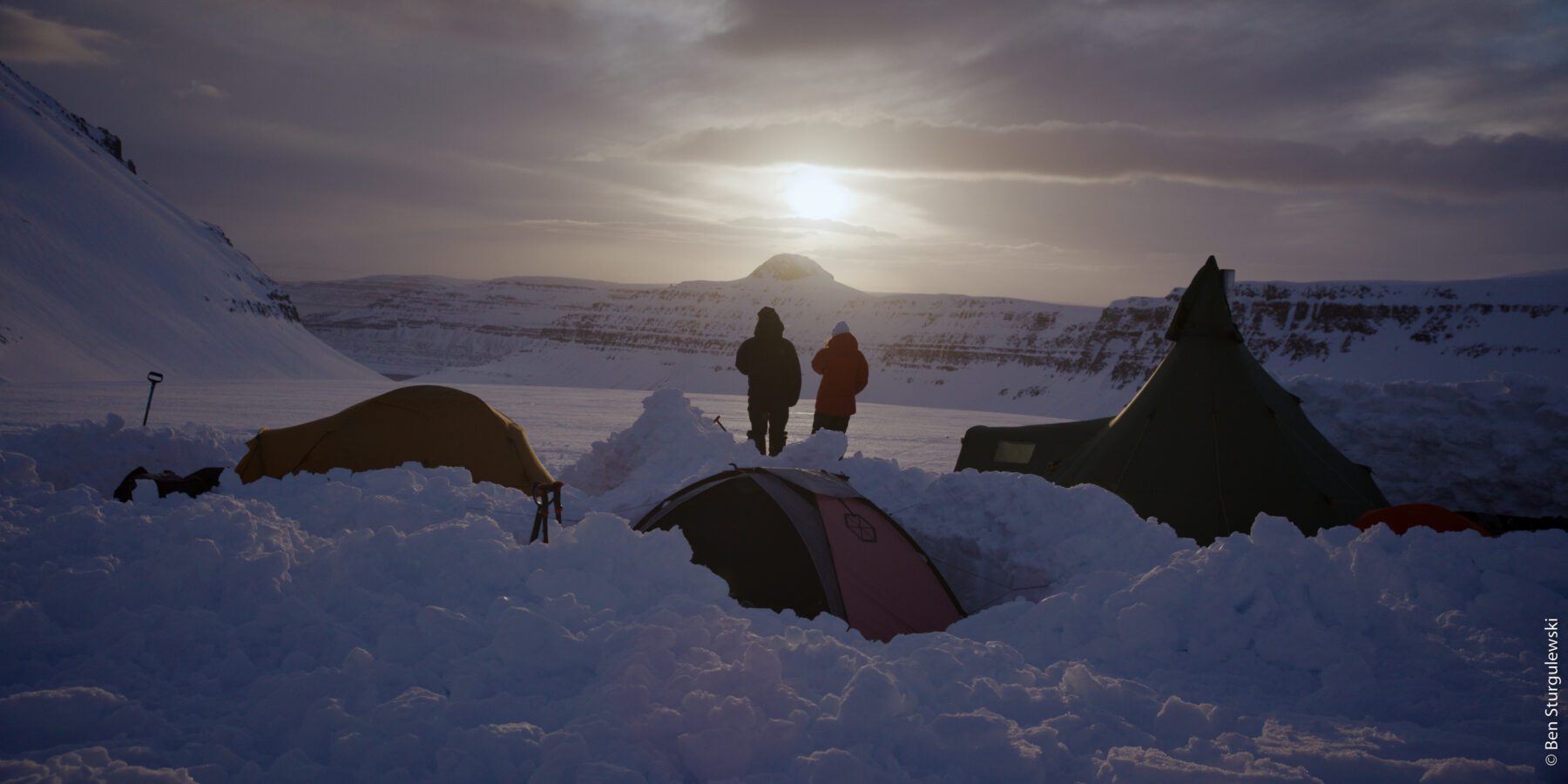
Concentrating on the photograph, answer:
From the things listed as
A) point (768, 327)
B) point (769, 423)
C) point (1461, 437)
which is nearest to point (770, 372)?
point (768, 327)

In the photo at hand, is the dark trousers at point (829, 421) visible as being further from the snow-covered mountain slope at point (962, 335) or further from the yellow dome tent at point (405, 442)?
the snow-covered mountain slope at point (962, 335)

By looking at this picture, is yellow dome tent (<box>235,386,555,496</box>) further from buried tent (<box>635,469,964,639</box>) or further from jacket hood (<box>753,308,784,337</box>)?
buried tent (<box>635,469,964,639</box>)

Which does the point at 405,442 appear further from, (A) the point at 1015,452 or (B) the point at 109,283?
(B) the point at 109,283

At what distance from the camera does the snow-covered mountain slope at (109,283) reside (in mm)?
38125

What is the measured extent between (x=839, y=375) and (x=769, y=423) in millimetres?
1266

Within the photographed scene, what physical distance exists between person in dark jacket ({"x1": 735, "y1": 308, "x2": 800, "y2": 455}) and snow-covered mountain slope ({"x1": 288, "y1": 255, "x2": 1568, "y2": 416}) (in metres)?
9.95

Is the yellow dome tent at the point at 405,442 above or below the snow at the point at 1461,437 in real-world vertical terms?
below

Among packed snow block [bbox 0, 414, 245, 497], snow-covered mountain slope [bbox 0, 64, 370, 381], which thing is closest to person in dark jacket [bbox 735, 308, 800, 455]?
packed snow block [bbox 0, 414, 245, 497]

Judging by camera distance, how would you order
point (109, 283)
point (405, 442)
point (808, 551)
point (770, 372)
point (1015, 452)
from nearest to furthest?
point (808, 551)
point (405, 442)
point (1015, 452)
point (770, 372)
point (109, 283)

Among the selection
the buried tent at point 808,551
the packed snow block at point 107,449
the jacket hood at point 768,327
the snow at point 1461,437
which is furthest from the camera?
the jacket hood at point 768,327

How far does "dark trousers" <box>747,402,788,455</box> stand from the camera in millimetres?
10781

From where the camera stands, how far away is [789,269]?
428 feet

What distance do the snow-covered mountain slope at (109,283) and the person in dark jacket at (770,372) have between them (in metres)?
34.2

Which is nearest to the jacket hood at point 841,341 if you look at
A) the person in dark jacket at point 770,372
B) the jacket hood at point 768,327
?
the person in dark jacket at point 770,372
